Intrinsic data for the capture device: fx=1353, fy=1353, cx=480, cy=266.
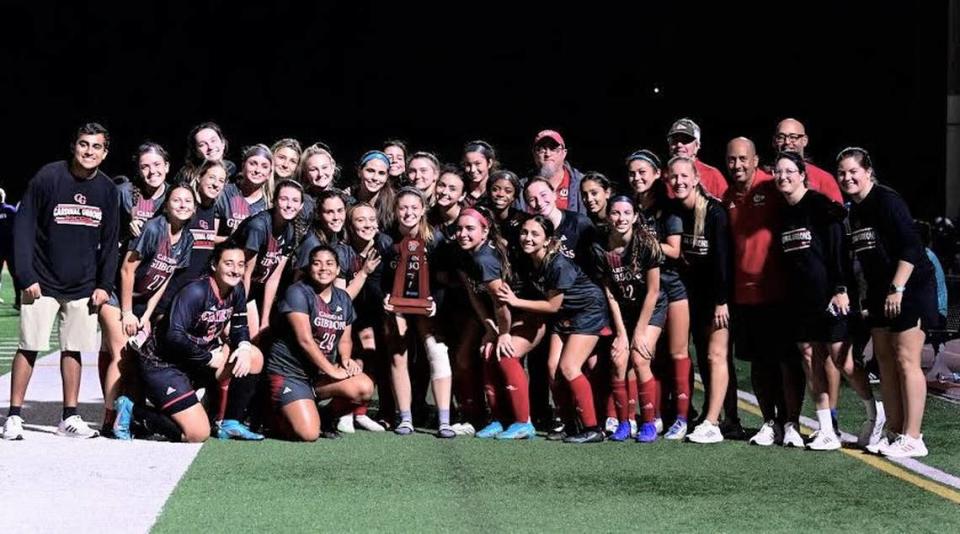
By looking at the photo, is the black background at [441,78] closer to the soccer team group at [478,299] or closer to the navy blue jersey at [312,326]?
the soccer team group at [478,299]

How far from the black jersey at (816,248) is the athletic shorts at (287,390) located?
2635 millimetres

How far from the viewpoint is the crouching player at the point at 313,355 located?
7164 mm

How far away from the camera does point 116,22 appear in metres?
20.7

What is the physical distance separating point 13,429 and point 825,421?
4.18m

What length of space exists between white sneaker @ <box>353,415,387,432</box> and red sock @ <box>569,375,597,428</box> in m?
1.15

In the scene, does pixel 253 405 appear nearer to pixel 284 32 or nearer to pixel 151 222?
pixel 151 222

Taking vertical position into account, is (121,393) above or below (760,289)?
below

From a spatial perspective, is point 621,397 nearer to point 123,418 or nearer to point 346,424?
point 346,424

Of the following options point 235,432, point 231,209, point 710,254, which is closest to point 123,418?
point 235,432

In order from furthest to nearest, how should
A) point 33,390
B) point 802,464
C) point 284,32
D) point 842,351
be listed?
point 284,32, point 33,390, point 842,351, point 802,464

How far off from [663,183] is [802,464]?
1.83 m

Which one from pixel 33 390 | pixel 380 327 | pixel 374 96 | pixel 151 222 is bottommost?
pixel 33 390

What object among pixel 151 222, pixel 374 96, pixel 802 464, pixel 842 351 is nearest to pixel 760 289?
pixel 842 351

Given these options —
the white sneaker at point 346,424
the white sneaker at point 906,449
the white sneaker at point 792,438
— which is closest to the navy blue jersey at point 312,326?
the white sneaker at point 346,424
